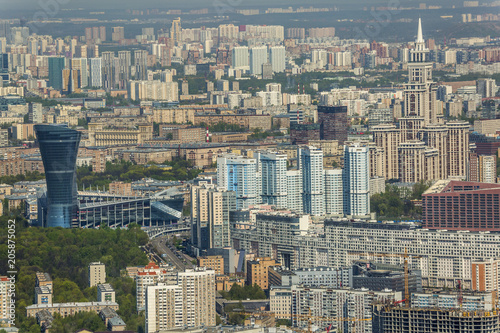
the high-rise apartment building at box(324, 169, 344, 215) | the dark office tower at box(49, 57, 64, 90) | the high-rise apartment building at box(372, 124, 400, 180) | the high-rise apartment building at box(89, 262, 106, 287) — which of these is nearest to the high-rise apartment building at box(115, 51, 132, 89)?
the dark office tower at box(49, 57, 64, 90)

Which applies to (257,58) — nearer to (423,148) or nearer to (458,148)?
(458,148)

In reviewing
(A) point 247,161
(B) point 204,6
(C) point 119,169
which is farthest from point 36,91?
(A) point 247,161

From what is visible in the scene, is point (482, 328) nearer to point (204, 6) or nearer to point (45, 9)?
point (45, 9)

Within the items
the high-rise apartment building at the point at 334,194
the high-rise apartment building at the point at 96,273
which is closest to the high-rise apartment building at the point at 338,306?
the high-rise apartment building at the point at 96,273

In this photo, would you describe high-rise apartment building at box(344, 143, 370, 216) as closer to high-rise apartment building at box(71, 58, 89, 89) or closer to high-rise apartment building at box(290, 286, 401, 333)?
high-rise apartment building at box(290, 286, 401, 333)

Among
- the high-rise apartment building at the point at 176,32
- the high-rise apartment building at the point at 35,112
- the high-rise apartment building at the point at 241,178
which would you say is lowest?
the high-rise apartment building at the point at 241,178

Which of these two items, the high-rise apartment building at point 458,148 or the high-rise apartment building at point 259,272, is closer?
the high-rise apartment building at point 259,272

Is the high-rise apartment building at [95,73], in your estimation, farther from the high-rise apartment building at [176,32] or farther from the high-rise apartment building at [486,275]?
the high-rise apartment building at [486,275]
